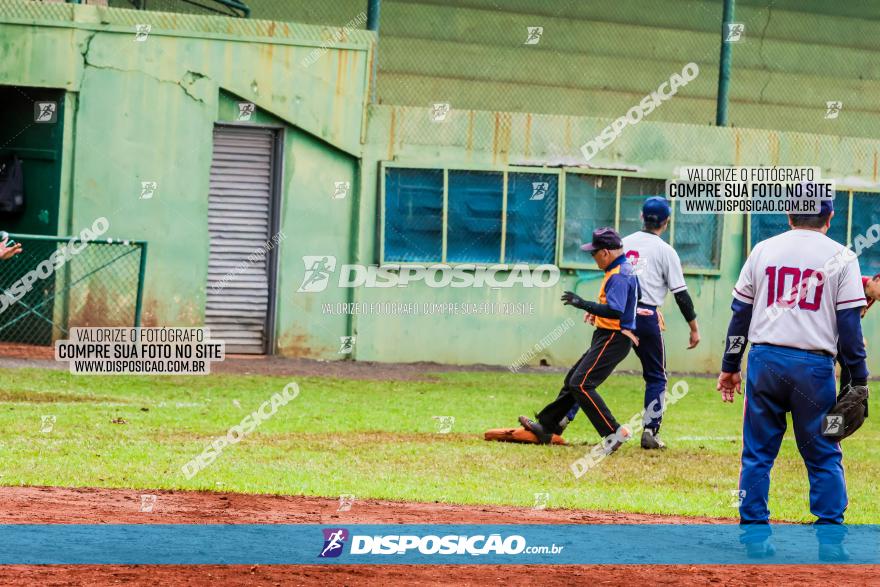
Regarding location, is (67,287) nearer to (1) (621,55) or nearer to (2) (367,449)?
(2) (367,449)

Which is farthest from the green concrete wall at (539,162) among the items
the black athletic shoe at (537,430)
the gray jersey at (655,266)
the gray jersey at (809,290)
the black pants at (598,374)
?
the gray jersey at (809,290)

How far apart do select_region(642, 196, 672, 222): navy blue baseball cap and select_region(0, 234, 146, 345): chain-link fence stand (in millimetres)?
7874

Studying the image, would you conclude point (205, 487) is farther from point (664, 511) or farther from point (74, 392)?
point (74, 392)

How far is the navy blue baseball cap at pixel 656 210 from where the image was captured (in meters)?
12.1

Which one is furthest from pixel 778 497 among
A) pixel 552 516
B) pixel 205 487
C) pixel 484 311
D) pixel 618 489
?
pixel 484 311

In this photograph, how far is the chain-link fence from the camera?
58.7 feet

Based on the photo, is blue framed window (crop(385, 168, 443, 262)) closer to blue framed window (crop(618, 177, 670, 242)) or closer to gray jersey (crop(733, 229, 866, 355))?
blue framed window (crop(618, 177, 670, 242))

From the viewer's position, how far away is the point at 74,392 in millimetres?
14609

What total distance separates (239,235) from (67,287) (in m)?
2.35

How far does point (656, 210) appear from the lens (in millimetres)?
12086

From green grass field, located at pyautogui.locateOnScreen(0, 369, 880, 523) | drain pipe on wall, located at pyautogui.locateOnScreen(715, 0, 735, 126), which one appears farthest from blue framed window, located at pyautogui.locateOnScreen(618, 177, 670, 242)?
A: green grass field, located at pyautogui.locateOnScreen(0, 369, 880, 523)

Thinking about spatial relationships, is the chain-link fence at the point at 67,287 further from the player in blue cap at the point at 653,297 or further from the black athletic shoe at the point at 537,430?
the player in blue cap at the point at 653,297

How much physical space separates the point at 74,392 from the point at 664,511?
728cm

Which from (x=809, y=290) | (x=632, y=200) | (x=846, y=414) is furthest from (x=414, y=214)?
(x=846, y=414)
